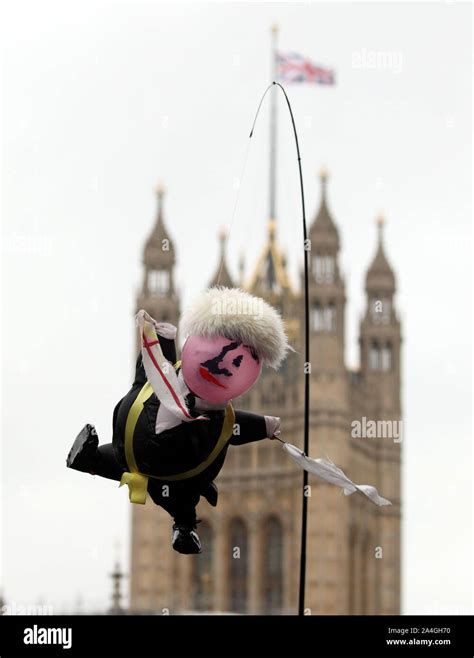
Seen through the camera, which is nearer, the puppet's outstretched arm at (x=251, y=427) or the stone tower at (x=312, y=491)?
the puppet's outstretched arm at (x=251, y=427)

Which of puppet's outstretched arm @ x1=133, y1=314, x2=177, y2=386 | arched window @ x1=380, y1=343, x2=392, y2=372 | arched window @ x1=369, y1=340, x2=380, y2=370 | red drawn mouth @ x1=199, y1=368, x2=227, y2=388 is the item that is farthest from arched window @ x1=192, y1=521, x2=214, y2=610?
red drawn mouth @ x1=199, y1=368, x2=227, y2=388

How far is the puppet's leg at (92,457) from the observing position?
7.82 meters

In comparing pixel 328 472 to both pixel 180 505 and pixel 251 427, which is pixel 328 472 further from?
pixel 180 505

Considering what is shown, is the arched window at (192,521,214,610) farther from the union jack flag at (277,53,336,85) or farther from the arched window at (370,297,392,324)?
the union jack flag at (277,53,336,85)

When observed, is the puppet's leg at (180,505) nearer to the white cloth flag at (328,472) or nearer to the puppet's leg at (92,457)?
the puppet's leg at (92,457)

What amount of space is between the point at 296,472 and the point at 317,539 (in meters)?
2.38

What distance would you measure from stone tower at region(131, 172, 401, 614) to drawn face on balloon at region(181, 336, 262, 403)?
2228 inches

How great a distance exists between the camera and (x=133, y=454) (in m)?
7.84

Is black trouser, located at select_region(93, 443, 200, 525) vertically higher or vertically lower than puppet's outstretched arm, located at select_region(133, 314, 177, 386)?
lower

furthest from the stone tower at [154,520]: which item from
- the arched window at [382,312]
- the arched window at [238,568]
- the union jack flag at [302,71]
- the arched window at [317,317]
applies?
the union jack flag at [302,71]

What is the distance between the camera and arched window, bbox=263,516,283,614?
68.6m
